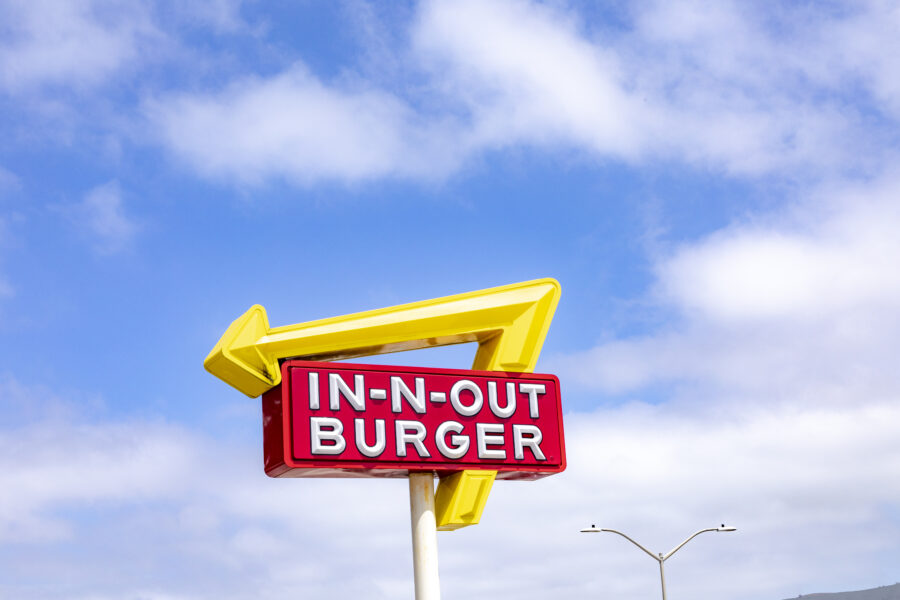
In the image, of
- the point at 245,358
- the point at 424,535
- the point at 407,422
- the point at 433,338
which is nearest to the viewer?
the point at 245,358

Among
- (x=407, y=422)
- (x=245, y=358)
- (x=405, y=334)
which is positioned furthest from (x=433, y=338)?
(x=245, y=358)

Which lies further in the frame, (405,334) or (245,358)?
(405,334)

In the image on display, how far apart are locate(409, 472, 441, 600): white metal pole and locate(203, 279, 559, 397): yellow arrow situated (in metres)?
2.83

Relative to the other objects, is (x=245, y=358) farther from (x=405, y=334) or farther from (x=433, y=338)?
(x=433, y=338)

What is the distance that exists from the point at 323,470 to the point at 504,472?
401 centimetres

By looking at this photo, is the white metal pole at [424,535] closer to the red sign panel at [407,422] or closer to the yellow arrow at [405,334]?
the red sign panel at [407,422]

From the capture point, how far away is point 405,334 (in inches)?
883

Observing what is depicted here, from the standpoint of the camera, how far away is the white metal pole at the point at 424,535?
21922mm

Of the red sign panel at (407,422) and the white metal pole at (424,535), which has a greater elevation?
the red sign panel at (407,422)

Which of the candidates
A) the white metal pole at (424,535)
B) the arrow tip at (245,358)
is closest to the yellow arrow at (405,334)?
the arrow tip at (245,358)

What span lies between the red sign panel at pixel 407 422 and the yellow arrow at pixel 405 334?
1.34 feet

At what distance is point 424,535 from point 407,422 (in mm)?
→ 2344

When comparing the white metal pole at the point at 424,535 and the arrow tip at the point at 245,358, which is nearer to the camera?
the arrow tip at the point at 245,358

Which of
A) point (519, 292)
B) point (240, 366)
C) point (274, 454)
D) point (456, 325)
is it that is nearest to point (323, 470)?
point (274, 454)
